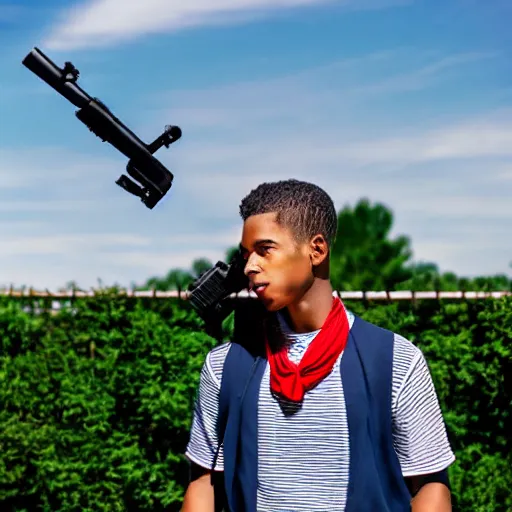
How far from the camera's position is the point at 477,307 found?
287 inches

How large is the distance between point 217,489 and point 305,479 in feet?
1.28

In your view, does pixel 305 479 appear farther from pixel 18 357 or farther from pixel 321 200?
pixel 18 357

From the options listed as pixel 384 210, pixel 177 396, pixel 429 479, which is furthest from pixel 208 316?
pixel 384 210

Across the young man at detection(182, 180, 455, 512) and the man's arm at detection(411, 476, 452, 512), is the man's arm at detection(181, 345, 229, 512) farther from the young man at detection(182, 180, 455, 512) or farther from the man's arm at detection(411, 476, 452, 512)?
the man's arm at detection(411, 476, 452, 512)

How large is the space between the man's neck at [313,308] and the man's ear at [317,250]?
0.08 m

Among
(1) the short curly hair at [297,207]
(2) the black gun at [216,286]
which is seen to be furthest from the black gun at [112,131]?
(1) the short curly hair at [297,207]

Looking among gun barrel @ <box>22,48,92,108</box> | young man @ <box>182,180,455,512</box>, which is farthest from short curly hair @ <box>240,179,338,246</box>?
gun barrel @ <box>22,48,92,108</box>

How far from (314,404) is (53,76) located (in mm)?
1677

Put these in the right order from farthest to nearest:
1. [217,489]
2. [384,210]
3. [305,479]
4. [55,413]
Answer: [384,210]
[55,413]
[217,489]
[305,479]

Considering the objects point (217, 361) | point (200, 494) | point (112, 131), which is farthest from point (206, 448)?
point (112, 131)

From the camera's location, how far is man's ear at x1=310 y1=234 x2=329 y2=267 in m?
3.31

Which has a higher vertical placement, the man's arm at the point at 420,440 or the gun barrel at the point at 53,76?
the gun barrel at the point at 53,76

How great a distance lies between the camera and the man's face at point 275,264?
3234mm

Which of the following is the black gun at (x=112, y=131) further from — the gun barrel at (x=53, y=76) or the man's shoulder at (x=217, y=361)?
the man's shoulder at (x=217, y=361)
